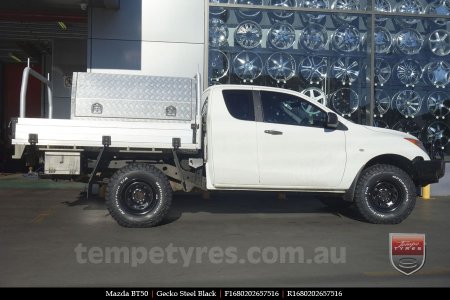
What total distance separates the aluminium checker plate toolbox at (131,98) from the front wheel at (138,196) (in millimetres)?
906

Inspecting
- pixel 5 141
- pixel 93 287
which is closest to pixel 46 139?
pixel 93 287

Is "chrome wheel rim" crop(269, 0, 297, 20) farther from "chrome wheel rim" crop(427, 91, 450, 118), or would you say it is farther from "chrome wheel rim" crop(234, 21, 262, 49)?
"chrome wheel rim" crop(427, 91, 450, 118)

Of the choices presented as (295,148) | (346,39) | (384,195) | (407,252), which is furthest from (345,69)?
(407,252)

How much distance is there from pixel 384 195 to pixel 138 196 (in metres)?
3.72

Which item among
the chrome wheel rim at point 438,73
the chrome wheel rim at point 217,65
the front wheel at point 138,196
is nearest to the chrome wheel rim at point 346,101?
the chrome wheel rim at point 438,73

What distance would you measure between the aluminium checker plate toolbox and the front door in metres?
1.19

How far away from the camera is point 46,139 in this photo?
7.87 metres

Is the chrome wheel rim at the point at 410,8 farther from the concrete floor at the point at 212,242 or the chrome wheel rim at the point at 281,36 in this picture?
the concrete floor at the point at 212,242

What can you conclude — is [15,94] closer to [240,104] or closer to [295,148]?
[240,104]

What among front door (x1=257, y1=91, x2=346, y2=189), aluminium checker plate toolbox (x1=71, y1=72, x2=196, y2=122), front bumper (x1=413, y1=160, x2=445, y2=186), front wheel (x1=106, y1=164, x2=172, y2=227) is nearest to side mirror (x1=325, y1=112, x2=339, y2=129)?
front door (x1=257, y1=91, x2=346, y2=189)

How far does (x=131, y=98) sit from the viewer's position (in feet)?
28.2

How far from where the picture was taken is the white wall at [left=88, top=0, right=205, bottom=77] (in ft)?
41.1

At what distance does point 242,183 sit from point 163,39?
17.6ft

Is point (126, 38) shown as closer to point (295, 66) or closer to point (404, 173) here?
point (295, 66)
